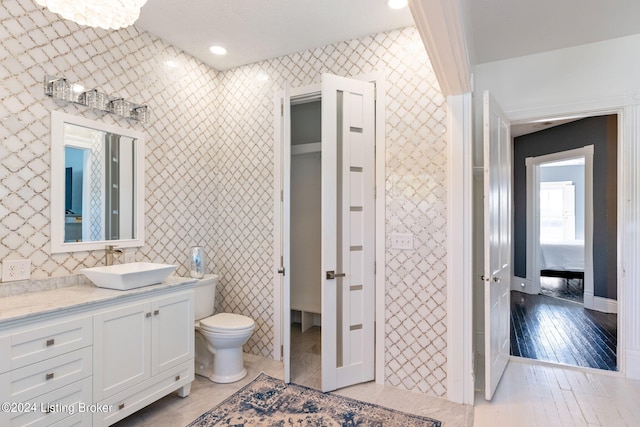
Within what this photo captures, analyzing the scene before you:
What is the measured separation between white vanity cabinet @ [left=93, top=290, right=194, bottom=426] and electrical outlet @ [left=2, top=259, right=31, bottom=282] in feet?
1.84

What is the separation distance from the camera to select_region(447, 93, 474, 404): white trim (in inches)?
97.6

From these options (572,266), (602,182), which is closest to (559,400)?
(602,182)

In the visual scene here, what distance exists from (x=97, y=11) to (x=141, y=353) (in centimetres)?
188

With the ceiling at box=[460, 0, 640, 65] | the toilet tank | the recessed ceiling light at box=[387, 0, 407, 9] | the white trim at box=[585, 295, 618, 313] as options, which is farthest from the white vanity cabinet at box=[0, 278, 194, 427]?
the white trim at box=[585, 295, 618, 313]

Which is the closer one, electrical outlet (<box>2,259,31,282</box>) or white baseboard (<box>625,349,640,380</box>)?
electrical outlet (<box>2,259,31,282</box>)

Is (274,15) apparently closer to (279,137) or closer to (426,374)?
(279,137)

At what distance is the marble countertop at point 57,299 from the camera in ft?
5.46

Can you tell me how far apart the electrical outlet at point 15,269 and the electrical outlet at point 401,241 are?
2.39 metres

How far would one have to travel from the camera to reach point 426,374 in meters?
2.60

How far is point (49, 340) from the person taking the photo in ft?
5.71

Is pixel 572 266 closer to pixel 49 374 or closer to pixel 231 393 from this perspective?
pixel 231 393

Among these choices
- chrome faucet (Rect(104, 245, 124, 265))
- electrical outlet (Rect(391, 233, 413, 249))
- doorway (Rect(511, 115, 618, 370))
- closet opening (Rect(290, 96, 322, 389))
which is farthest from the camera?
closet opening (Rect(290, 96, 322, 389))

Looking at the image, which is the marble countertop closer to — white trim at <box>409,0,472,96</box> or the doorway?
white trim at <box>409,0,472,96</box>

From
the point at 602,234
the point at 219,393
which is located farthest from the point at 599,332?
the point at 219,393
